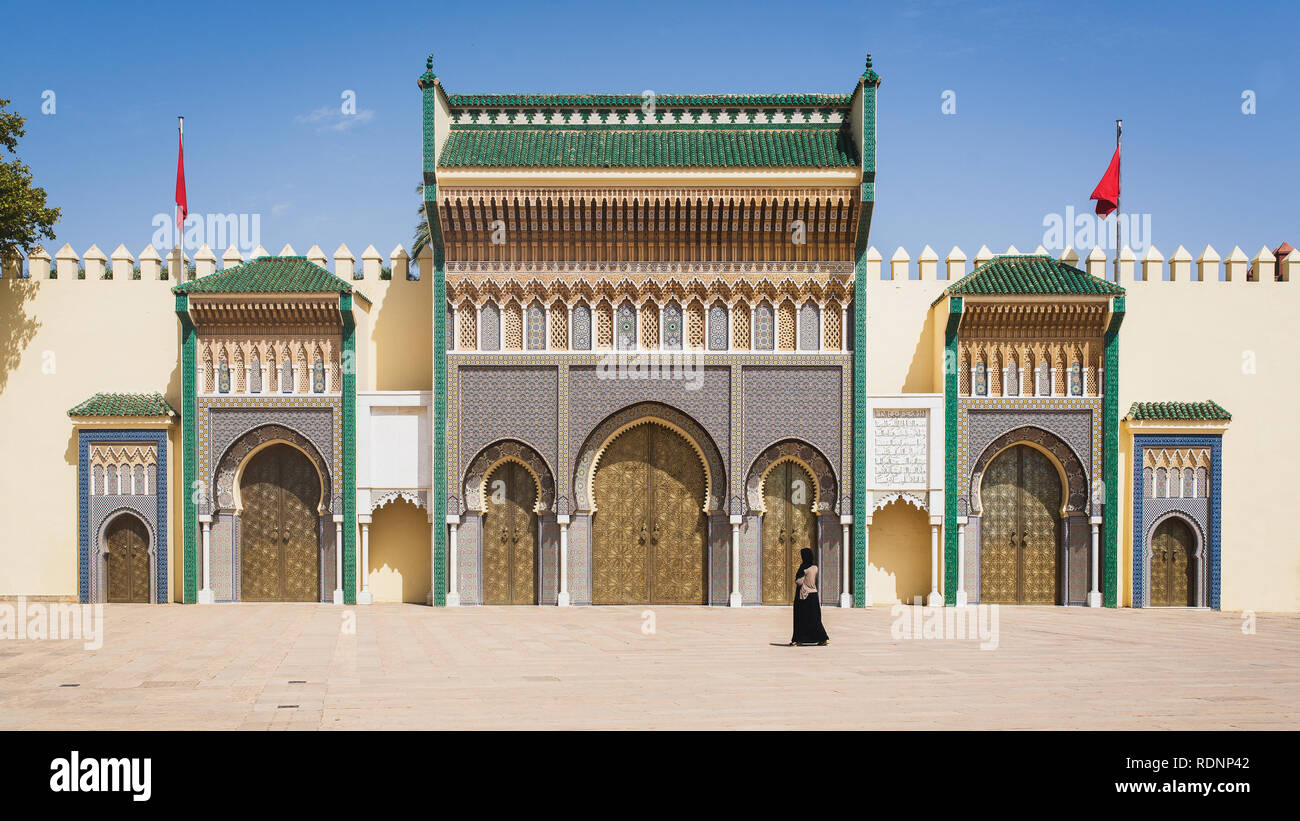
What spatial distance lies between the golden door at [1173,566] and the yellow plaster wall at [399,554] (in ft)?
37.4

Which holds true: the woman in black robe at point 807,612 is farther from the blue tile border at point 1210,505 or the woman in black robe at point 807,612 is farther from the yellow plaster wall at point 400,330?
the yellow plaster wall at point 400,330

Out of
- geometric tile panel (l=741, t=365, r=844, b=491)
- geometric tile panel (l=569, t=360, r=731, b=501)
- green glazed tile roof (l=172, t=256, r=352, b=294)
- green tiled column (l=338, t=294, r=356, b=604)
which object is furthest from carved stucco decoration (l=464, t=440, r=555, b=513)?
green glazed tile roof (l=172, t=256, r=352, b=294)

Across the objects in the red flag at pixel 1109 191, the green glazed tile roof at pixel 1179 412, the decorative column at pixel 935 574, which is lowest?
the decorative column at pixel 935 574

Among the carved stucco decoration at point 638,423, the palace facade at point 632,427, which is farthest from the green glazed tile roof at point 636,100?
the carved stucco decoration at point 638,423

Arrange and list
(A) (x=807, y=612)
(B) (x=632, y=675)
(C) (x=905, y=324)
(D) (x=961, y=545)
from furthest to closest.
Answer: (C) (x=905, y=324)
(D) (x=961, y=545)
(A) (x=807, y=612)
(B) (x=632, y=675)

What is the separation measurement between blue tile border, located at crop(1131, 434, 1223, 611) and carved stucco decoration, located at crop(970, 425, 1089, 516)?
843 mm

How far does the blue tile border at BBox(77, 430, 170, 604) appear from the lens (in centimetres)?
1589

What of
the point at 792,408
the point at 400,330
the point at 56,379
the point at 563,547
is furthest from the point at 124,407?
the point at 792,408

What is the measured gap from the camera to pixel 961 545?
631 inches

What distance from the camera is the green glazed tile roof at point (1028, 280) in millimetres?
15758

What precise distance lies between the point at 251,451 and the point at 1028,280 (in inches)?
482

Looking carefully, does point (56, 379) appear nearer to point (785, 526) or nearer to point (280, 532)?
point (280, 532)

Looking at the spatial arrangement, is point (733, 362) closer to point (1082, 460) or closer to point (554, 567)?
point (554, 567)

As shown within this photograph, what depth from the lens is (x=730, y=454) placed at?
15.9 m
